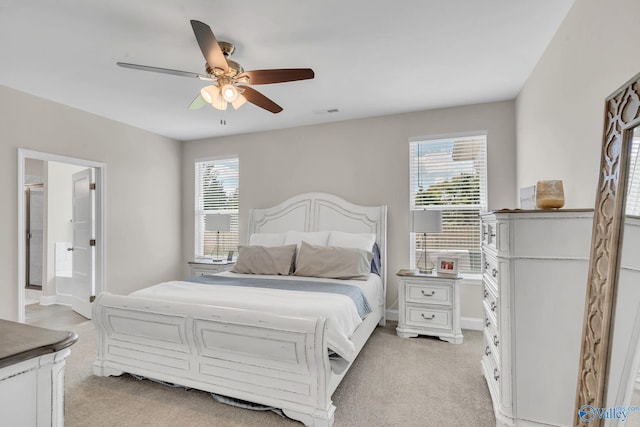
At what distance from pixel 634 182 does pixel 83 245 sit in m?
5.32

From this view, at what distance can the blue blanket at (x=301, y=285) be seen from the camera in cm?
274

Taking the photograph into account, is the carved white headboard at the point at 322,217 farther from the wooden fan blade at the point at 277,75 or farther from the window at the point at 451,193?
the wooden fan blade at the point at 277,75

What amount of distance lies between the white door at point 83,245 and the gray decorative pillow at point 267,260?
2.05 meters

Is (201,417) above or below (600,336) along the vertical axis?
below

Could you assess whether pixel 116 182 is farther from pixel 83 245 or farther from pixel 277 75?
pixel 277 75

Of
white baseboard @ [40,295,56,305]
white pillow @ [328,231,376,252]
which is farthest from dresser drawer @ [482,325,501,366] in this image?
white baseboard @ [40,295,56,305]

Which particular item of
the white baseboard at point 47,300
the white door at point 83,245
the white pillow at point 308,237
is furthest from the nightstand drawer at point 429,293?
the white baseboard at point 47,300

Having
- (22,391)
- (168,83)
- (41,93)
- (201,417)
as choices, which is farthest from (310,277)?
(41,93)

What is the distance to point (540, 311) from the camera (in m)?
1.79

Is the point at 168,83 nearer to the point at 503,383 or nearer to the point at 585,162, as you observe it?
the point at 585,162

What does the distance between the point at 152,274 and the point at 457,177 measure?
442 cm

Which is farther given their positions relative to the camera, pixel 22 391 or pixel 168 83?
pixel 168 83

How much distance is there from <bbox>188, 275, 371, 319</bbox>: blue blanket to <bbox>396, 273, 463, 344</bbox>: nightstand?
77 centimetres

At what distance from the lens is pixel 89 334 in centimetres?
364
